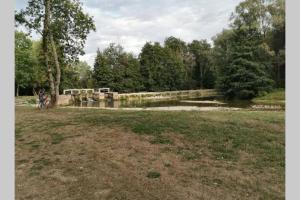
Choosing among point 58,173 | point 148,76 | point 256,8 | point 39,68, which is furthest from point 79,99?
point 58,173

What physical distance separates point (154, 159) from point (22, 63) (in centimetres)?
3743

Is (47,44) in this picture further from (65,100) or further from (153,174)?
(65,100)

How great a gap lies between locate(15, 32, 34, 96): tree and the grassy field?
105 feet

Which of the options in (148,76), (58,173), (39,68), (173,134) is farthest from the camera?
(148,76)

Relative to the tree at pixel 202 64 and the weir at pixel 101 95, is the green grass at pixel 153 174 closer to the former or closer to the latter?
the weir at pixel 101 95

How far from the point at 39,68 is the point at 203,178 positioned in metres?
39.0

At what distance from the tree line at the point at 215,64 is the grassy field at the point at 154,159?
22.3 m

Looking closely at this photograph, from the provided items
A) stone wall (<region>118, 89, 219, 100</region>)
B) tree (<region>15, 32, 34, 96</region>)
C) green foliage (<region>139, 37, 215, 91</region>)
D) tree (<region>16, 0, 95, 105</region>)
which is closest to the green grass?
tree (<region>16, 0, 95, 105</region>)

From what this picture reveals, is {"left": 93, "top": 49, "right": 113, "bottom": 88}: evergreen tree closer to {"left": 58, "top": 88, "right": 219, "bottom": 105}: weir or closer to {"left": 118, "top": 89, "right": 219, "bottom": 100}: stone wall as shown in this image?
{"left": 58, "top": 88, "right": 219, "bottom": 105}: weir

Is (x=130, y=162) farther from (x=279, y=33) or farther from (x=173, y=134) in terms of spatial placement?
(x=279, y=33)

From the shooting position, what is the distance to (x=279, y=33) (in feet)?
129

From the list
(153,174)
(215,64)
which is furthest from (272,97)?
(153,174)

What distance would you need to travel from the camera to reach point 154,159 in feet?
21.5

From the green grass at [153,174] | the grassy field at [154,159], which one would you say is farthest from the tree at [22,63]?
the green grass at [153,174]
